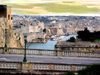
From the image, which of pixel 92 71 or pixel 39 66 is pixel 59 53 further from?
pixel 92 71

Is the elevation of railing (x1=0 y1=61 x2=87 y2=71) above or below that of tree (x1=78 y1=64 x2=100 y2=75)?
below

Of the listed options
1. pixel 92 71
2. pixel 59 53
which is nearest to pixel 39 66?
pixel 92 71

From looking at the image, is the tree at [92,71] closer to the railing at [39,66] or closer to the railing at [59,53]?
the railing at [39,66]

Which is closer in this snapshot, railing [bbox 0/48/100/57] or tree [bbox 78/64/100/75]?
tree [bbox 78/64/100/75]

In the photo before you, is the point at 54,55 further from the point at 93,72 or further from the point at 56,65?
the point at 93,72

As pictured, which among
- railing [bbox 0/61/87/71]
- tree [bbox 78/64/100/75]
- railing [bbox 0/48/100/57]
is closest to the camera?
tree [bbox 78/64/100/75]

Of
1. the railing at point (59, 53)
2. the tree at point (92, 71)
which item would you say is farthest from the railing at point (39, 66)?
the railing at point (59, 53)

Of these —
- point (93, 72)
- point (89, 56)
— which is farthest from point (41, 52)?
point (93, 72)

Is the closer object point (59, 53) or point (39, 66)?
point (39, 66)

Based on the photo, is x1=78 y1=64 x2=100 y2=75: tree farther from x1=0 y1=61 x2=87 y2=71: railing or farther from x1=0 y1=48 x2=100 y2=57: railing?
x1=0 y1=48 x2=100 y2=57: railing

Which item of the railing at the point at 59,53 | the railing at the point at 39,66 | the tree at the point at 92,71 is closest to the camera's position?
the tree at the point at 92,71

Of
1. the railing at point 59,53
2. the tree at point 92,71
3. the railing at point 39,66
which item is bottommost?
the railing at point 39,66

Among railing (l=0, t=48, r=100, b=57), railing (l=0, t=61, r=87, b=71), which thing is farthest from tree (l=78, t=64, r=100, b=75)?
Answer: railing (l=0, t=48, r=100, b=57)

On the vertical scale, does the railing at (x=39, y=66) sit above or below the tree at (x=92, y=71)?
below
